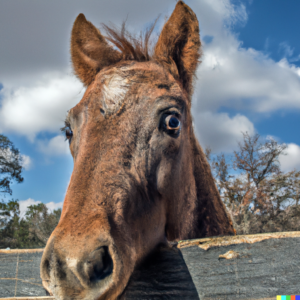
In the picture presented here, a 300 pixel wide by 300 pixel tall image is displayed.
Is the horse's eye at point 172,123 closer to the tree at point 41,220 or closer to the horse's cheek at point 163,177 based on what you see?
the horse's cheek at point 163,177

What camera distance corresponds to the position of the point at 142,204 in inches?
70.6

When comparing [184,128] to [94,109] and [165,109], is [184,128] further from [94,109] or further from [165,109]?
[94,109]

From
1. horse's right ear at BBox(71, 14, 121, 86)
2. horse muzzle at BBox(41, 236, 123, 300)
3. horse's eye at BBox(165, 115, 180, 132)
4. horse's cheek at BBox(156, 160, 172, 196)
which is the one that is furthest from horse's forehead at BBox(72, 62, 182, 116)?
horse muzzle at BBox(41, 236, 123, 300)

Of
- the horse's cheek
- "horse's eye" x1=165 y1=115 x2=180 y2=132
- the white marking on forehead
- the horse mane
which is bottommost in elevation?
the horse's cheek

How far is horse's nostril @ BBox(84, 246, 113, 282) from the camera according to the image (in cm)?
128

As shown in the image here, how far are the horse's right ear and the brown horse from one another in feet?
0.04

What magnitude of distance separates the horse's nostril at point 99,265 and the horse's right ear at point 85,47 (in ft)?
6.66

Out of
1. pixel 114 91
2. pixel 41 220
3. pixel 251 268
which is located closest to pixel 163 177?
pixel 114 91

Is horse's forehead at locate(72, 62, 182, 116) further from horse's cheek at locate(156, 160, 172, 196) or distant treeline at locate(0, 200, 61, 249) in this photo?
distant treeline at locate(0, 200, 61, 249)

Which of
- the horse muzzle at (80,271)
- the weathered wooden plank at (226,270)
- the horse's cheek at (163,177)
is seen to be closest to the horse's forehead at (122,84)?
the horse's cheek at (163,177)

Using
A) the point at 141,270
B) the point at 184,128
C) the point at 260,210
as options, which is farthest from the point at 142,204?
the point at 260,210

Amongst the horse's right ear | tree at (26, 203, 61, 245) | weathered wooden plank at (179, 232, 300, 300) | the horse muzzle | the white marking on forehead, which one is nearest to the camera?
the horse muzzle

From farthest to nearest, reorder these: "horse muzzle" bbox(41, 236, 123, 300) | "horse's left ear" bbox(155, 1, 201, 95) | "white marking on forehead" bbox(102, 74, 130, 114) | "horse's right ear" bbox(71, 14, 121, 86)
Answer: "horse's right ear" bbox(71, 14, 121, 86), "horse's left ear" bbox(155, 1, 201, 95), "white marking on forehead" bbox(102, 74, 130, 114), "horse muzzle" bbox(41, 236, 123, 300)

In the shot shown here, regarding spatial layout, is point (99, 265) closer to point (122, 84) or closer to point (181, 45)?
point (122, 84)
